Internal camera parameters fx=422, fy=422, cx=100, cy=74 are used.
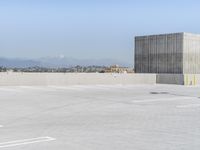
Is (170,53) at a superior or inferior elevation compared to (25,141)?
superior

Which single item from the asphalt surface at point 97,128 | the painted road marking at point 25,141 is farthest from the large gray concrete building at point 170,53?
the painted road marking at point 25,141

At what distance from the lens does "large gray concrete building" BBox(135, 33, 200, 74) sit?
151 ft

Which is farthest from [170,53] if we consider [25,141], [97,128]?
[25,141]

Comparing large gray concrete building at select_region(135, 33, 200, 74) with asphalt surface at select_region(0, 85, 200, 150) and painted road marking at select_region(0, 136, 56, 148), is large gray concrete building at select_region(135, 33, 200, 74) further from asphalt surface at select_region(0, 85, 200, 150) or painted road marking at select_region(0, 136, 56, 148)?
painted road marking at select_region(0, 136, 56, 148)

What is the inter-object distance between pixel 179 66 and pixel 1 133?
37.5 m

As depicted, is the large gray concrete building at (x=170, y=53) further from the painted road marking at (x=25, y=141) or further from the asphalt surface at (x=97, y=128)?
the painted road marking at (x=25, y=141)

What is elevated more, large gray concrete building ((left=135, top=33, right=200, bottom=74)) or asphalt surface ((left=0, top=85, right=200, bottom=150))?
large gray concrete building ((left=135, top=33, right=200, bottom=74))

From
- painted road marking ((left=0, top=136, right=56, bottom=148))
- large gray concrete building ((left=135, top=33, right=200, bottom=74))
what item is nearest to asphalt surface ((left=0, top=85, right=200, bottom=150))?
painted road marking ((left=0, top=136, right=56, bottom=148))

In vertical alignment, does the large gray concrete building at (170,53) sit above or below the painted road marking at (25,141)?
above

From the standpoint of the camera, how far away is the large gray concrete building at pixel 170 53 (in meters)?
45.9

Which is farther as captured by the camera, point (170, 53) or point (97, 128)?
point (170, 53)

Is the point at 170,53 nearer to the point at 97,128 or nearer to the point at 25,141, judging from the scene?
the point at 97,128

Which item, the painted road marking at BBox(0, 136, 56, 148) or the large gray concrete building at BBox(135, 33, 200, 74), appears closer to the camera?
the painted road marking at BBox(0, 136, 56, 148)

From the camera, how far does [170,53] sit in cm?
4700
